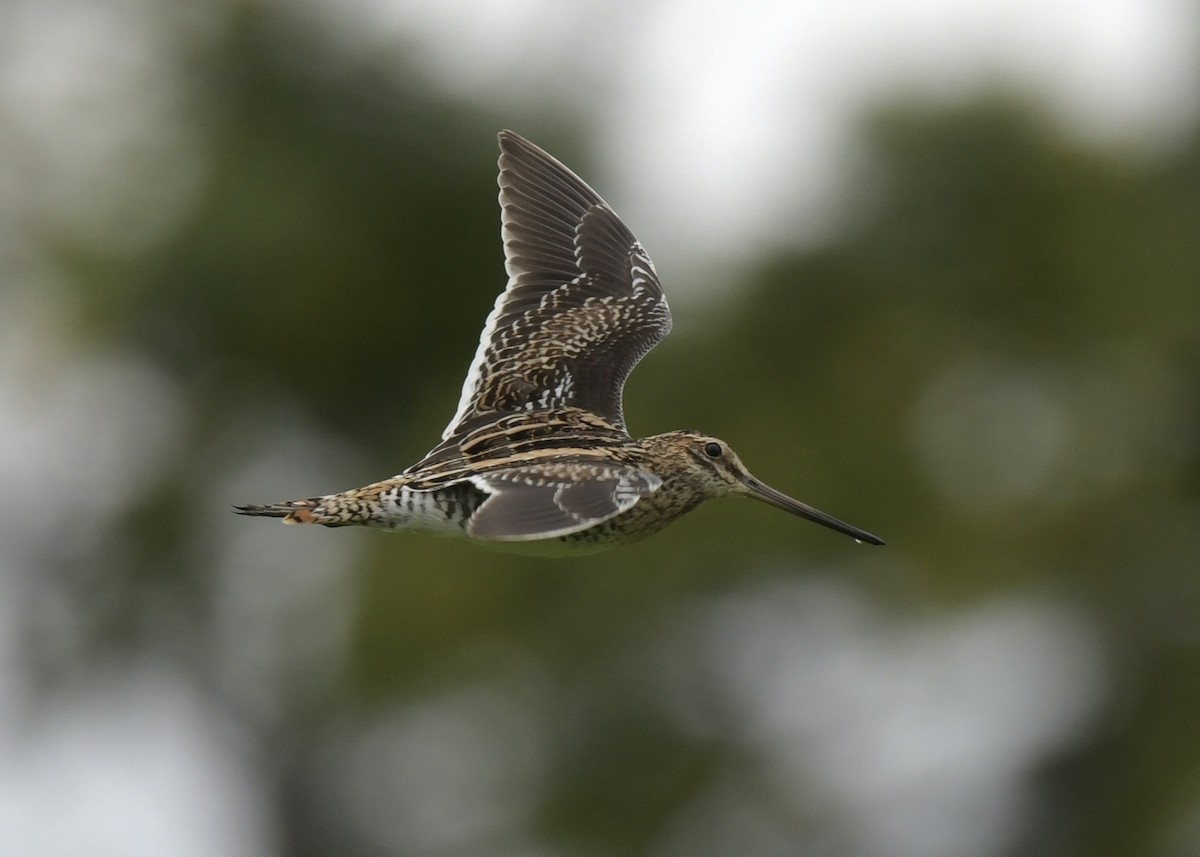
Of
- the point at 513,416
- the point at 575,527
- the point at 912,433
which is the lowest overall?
the point at 575,527

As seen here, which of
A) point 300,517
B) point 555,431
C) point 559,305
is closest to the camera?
point 300,517

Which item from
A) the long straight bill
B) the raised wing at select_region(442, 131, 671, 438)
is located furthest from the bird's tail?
the long straight bill

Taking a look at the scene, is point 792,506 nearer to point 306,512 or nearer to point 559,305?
point 559,305

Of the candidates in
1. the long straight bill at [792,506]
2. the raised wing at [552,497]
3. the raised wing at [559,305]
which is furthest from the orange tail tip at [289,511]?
the long straight bill at [792,506]

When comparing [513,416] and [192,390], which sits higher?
[192,390]

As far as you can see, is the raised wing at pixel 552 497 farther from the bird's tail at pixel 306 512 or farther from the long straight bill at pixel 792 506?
the long straight bill at pixel 792 506

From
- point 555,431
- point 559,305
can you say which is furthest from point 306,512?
point 559,305

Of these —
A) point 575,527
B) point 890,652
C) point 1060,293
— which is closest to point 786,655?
point 890,652

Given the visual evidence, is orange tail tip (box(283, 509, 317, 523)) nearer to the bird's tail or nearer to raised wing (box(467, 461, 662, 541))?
the bird's tail

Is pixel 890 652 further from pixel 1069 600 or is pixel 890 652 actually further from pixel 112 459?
pixel 112 459
